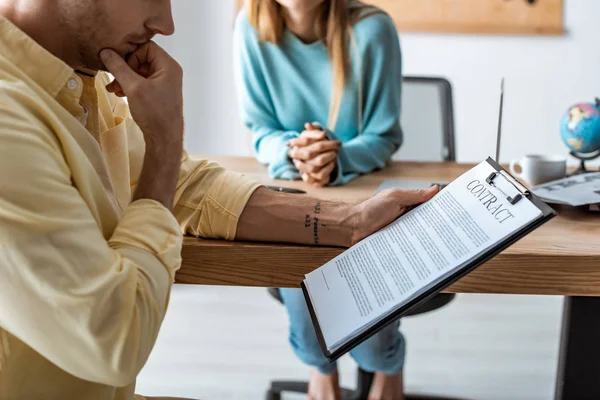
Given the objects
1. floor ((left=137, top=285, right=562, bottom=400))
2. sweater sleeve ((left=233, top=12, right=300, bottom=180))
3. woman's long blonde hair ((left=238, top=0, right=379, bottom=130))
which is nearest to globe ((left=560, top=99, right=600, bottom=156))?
woman's long blonde hair ((left=238, top=0, right=379, bottom=130))

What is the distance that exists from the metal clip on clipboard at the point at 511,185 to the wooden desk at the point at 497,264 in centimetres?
11

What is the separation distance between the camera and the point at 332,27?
1643 mm

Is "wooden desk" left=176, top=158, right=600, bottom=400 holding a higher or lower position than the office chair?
higher

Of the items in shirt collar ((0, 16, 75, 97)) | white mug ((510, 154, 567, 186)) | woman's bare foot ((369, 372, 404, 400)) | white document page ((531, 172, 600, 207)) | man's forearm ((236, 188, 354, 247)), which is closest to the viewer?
shirt collar ((0, 16, 75, 97))

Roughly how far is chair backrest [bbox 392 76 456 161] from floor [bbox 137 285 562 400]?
697mm

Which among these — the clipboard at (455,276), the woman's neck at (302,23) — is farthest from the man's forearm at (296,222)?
the woman's neck at (302,23)

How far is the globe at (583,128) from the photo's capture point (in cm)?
138

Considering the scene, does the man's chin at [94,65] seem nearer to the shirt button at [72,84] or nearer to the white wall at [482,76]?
the shirt button at [72,84]

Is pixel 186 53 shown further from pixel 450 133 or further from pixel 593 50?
pixel 593 50

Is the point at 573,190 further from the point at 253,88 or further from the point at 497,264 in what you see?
the point at 253,88

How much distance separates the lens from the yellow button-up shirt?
0.65 meters

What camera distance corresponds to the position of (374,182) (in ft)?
4.60

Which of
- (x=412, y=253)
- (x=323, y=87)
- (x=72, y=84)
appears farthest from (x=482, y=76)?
(x=72, y=84)

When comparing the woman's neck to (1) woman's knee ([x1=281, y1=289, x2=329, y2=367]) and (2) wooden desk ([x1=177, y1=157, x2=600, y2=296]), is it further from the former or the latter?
(2) wooden desk ([x1=177, y1=157, x2=600, y2=296])
